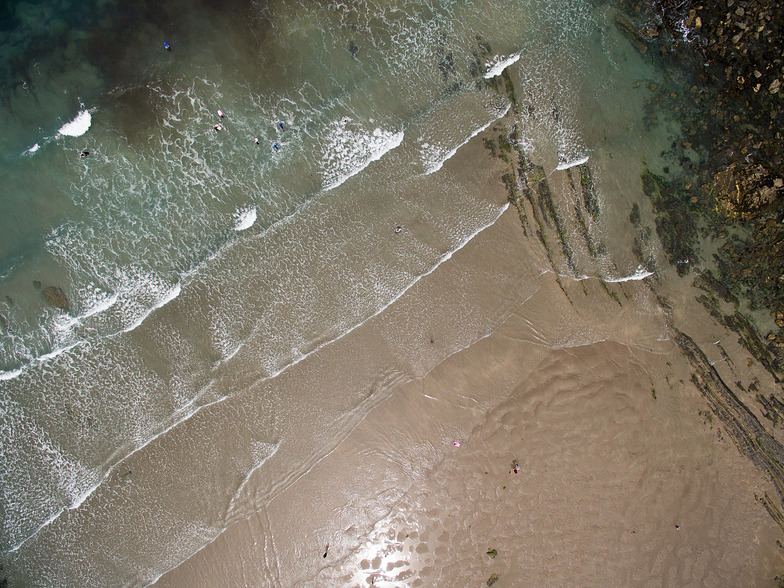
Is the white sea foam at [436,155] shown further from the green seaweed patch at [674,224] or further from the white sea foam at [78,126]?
the white sea foam at [78,126]

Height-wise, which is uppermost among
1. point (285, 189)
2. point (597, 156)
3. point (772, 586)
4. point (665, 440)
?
point (285, 189)

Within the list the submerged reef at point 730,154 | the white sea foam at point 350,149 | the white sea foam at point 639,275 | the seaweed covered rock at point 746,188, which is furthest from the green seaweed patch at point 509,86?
the seaweed covered rock at point 746,188

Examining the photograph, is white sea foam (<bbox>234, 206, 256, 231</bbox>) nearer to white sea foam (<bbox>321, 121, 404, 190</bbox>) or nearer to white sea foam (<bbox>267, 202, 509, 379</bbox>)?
white sea foam (<bbox>321, 121, 404, 190</bbox>)

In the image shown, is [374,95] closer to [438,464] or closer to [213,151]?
[213,151]

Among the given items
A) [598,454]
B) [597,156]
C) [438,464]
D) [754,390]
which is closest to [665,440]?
[598,454]

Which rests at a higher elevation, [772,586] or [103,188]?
[103,188]

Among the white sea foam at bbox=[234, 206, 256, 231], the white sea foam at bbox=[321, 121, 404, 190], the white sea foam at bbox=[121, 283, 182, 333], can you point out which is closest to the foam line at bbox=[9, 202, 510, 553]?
the white sea foam at bbox=[121, 283, 182, 333]

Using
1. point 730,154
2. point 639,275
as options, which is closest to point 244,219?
point 639,275
